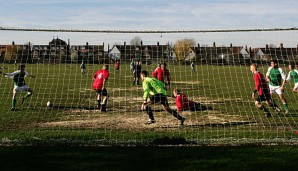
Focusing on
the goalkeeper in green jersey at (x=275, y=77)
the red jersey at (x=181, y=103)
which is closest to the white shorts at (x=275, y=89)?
the goalkeeper in green jersey at (x=275, y=77)

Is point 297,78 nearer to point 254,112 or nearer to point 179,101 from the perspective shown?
point 254,112

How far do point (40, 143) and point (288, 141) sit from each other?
5104 millimetres

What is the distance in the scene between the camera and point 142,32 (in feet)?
28.6

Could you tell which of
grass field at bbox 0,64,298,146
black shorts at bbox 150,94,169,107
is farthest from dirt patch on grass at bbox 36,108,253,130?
black shorts at bbox 150,94,169,107

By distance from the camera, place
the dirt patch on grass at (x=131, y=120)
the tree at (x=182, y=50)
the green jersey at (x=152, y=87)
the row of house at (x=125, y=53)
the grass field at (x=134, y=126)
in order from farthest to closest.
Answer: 1. the tree at (x=182, y=50)
2. the row of house at (x=125, y=53)
3. the green jersey at (x=152, y=87)
4. the dirt patch on grass at (x=131, y=120)
5. the grass field at (x=134, y=126)

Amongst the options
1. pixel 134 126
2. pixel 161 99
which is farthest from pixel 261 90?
pixel 134 126

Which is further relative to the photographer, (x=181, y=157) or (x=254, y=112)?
(x=254, y=112)

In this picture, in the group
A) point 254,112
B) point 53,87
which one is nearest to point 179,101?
point 254,112

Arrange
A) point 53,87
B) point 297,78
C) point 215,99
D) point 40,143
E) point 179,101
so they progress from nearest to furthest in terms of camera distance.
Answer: point 40,143, point 179,101, point 297,78, point 215,99, point 53,87

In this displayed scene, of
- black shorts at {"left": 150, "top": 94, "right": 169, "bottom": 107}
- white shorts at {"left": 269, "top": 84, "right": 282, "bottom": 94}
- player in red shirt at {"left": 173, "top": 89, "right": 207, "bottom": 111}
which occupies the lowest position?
player in red shirt at {"left": 173, "top": 89, "right": 207, "bottom": 111}

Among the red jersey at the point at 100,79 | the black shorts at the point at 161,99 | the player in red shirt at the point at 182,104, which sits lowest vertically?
the player in red shirt at the point at 182,104

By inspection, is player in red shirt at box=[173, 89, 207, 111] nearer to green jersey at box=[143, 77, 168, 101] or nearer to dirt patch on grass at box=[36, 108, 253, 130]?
dirt patch on grass at box=[36, 108, 253, 130]

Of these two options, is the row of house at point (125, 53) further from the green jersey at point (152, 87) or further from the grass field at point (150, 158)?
the grass field at point (150, 158)

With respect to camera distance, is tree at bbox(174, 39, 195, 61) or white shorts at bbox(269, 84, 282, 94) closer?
white shorts at bbox(269, 84, 282, 94)
